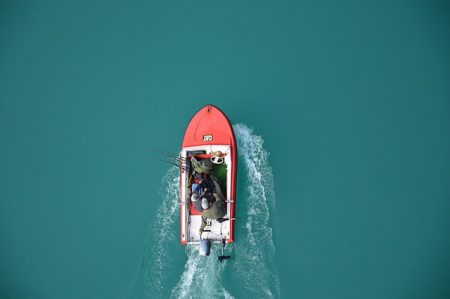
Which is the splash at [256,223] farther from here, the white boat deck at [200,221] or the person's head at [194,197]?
the person's head at [194,197]

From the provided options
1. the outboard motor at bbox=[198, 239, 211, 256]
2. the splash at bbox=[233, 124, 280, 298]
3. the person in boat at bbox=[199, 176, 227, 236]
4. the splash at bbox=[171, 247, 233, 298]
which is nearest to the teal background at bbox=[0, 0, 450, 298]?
the splash at bbox=[233, 124, 280, 298]

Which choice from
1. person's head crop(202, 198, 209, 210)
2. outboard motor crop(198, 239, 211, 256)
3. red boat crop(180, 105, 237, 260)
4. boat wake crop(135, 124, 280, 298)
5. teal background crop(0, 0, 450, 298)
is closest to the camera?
person's head crop(202, 198, 209, 210)

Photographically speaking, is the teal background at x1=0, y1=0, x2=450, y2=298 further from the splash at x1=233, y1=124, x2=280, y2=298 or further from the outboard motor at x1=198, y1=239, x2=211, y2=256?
the outboard motor at x1=198, y1=239, x2=211, y2=256

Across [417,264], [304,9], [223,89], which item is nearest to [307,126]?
[223,89]

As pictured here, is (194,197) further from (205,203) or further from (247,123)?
(247,123)

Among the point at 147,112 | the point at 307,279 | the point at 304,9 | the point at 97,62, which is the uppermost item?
the point at 304,9

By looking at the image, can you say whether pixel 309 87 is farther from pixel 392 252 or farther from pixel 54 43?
pixel 54 43
